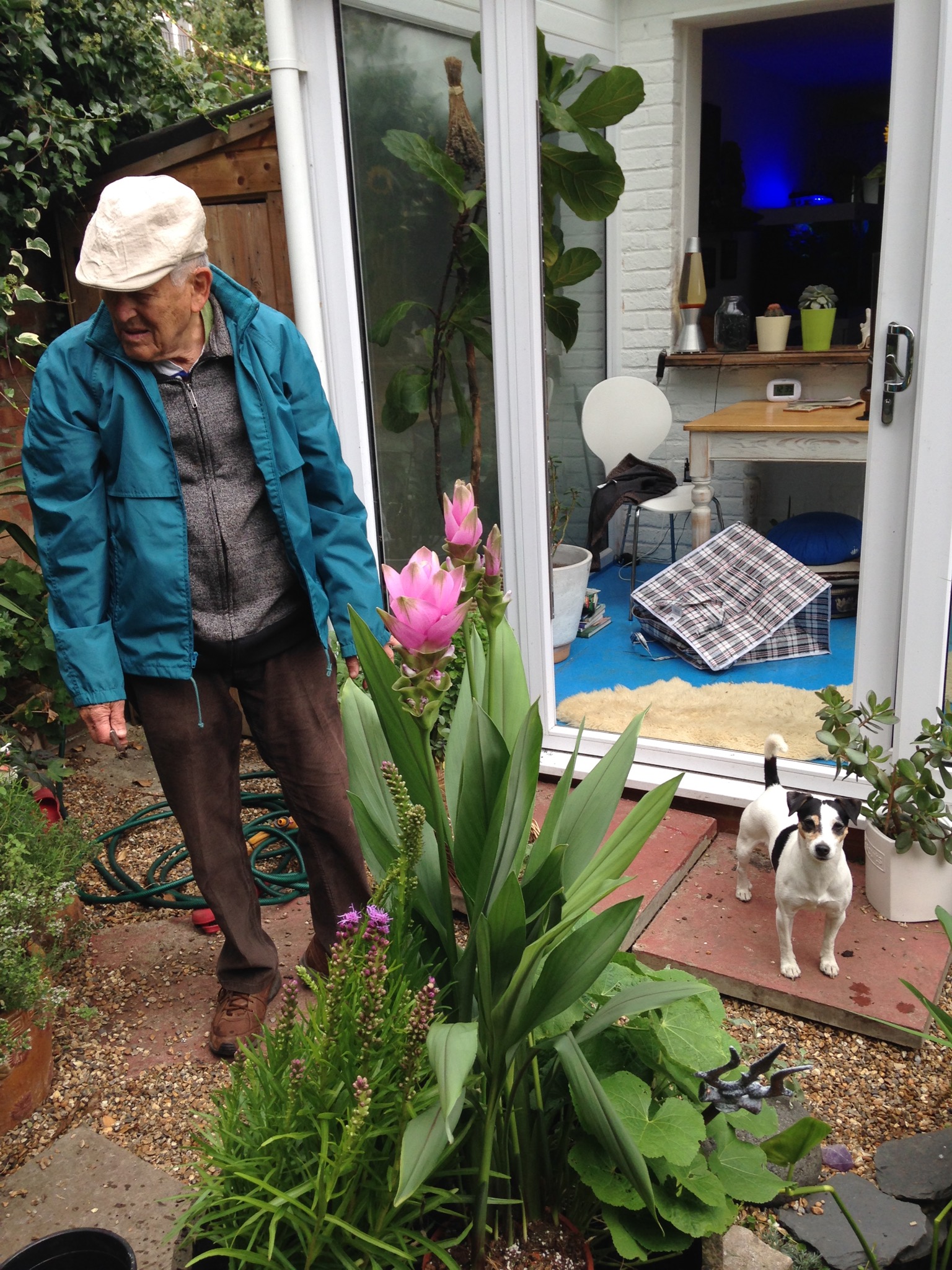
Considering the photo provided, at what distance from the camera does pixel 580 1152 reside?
133cm

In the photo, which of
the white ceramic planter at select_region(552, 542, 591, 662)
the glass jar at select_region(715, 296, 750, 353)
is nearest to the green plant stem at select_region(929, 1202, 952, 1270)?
the white ceramic planter at select_region(552, 542, 591, 662)

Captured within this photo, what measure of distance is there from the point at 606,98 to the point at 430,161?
2.00 feet

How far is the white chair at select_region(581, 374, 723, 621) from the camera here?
4480mm

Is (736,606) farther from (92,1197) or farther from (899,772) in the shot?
(92,1197)

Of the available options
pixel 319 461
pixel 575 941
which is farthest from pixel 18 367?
pixel 575 941

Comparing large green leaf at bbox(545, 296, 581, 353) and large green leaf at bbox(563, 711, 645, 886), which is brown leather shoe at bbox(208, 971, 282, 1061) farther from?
large green leaf at bbox(545, 296, 581, 353)

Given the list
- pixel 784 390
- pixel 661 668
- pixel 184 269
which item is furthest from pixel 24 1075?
pixel 784 390

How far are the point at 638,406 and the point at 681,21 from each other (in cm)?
169

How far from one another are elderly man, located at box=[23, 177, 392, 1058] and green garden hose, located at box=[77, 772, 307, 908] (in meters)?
0.63

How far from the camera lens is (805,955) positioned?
2291mm

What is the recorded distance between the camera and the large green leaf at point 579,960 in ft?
3.83

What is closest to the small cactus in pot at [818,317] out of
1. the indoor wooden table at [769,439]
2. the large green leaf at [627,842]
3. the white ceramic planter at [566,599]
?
the indoor wooden table at [769,439]

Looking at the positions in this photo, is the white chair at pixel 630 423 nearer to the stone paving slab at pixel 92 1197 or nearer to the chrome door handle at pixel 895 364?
the chrome door handle at pixel 895 364

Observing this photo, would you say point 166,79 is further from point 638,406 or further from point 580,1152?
point 580,1152
